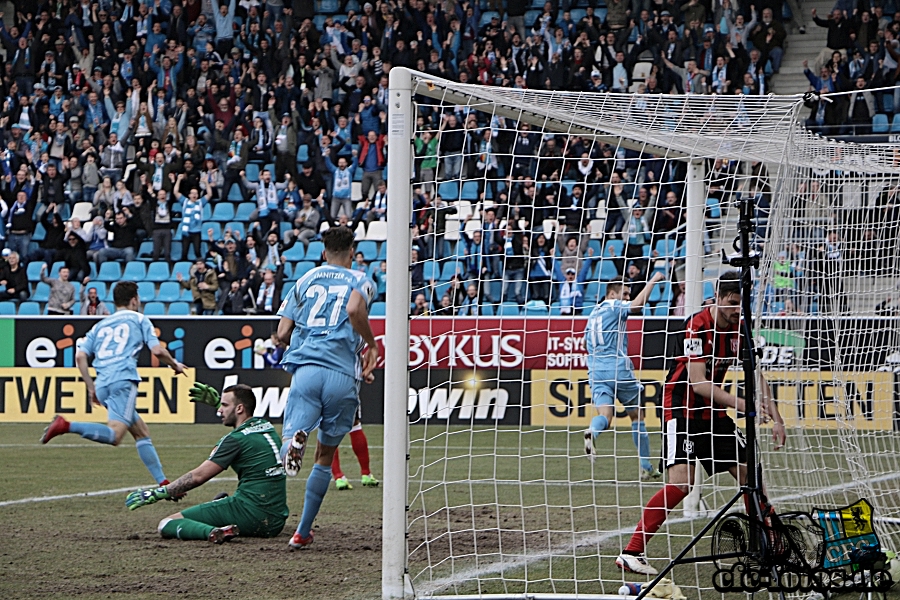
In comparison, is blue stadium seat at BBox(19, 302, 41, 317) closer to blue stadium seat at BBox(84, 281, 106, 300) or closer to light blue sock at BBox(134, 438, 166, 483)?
blue stadium seat at BBox(84, 281, 106, 300)

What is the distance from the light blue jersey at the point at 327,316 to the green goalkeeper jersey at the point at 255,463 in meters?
0.56

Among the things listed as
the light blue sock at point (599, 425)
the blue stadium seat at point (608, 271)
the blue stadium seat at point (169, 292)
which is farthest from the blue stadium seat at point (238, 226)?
the light blue sock at point (599, 425)

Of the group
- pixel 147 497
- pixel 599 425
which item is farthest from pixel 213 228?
pixel 147 497

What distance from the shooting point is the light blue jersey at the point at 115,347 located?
32.0 ft

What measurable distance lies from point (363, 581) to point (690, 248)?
11.8 feet

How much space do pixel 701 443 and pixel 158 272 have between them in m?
15.2

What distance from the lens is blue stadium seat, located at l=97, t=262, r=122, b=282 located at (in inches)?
777

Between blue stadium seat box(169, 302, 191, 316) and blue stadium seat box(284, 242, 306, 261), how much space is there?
72.0 inches

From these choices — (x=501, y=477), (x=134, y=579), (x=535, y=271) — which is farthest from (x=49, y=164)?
(x=134, y=579)

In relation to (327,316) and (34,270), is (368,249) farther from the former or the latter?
(327,316)

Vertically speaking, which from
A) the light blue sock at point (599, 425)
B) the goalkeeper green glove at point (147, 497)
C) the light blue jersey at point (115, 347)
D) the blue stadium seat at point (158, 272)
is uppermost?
the blue stadium seat at point (158, 272)

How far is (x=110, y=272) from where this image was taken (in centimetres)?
→ 1981

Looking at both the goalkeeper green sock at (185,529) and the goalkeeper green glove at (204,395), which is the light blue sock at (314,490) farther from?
the goalkeeper green glove at (204,395)

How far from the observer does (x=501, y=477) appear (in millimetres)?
10891
